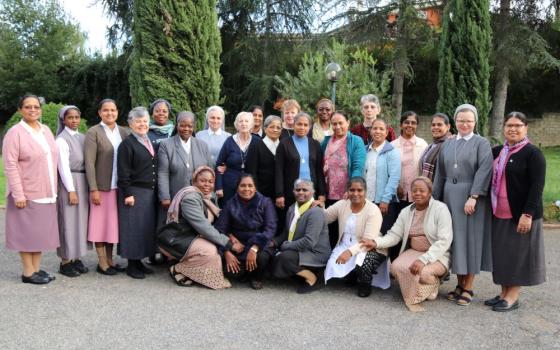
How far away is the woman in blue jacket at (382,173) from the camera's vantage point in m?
5.32

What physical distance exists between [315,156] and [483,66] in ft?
27.2

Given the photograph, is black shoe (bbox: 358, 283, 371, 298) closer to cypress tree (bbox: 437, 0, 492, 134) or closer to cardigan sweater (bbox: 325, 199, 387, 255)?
cardigan sweater (bbox: 325, 199, 387, 255)

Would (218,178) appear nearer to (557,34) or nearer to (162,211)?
(162,211)

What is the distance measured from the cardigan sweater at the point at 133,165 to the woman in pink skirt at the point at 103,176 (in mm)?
153

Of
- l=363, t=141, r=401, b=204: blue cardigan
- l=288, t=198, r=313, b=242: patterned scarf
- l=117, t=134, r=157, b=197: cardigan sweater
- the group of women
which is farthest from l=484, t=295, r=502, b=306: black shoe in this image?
l=117, t=134, r=157, b=197: cardigan sweater

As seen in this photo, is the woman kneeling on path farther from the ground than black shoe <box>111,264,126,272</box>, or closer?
farther from the ground

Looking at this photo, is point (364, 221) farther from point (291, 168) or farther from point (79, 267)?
point (79, 267)

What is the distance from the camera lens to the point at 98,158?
5496 mm

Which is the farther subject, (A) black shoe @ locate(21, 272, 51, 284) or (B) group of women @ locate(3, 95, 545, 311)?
(A) black shoe @ locate(21, 272, 51, 284)

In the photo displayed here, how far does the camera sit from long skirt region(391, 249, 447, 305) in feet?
15.3

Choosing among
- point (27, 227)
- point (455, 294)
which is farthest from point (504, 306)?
point (27, 227)

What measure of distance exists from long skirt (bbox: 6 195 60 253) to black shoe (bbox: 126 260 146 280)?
0.87 metres

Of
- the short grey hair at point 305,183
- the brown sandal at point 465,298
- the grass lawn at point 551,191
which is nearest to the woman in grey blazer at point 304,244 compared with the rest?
the short grey hair at point 305,183

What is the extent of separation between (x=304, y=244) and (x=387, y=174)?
46.7 inches
